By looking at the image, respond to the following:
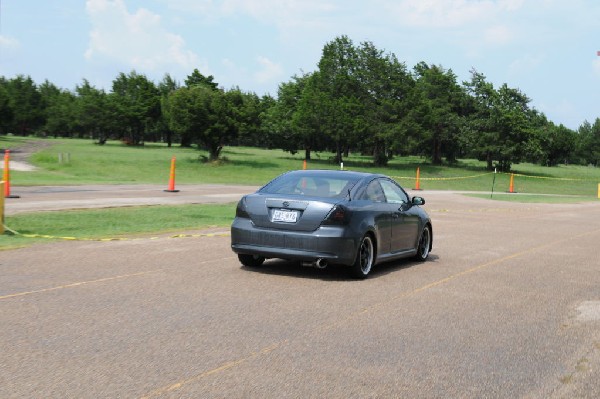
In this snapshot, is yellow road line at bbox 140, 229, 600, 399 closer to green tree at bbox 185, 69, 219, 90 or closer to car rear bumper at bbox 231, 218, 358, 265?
car rear bumper at bbox 231, 218, 358, 265

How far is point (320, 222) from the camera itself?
9.66 m

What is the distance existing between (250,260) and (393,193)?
8.36 feet

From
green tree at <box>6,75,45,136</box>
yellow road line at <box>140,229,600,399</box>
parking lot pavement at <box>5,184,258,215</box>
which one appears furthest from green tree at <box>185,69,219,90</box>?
yellow road line at <box>140,229,600,399</box>

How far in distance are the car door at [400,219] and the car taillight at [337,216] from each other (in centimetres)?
157

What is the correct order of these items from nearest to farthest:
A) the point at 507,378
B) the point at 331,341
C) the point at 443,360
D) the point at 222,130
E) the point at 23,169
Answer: the point at 507,378 < the point at 443,360 < the point at 331,341 < the point at 23,169 < the point at 222,130

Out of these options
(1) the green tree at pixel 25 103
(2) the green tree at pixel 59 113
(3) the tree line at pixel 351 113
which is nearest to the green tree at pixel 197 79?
(3) the tree line at pixel 351 113

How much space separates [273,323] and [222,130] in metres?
49.1

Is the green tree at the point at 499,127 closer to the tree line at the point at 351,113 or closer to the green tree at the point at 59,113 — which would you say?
the tree line at the point at 351,113

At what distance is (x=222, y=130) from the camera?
55.5 meters

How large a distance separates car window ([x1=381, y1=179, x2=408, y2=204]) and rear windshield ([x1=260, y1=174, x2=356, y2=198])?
3.39 ft

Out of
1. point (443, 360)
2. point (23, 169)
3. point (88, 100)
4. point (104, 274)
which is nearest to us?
point (443, 360)

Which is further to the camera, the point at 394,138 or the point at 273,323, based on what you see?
the point at 394,138

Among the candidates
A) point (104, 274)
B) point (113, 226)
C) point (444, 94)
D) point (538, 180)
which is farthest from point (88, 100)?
point (104, 274)

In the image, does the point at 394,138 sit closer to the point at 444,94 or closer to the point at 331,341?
the point at 444,94
